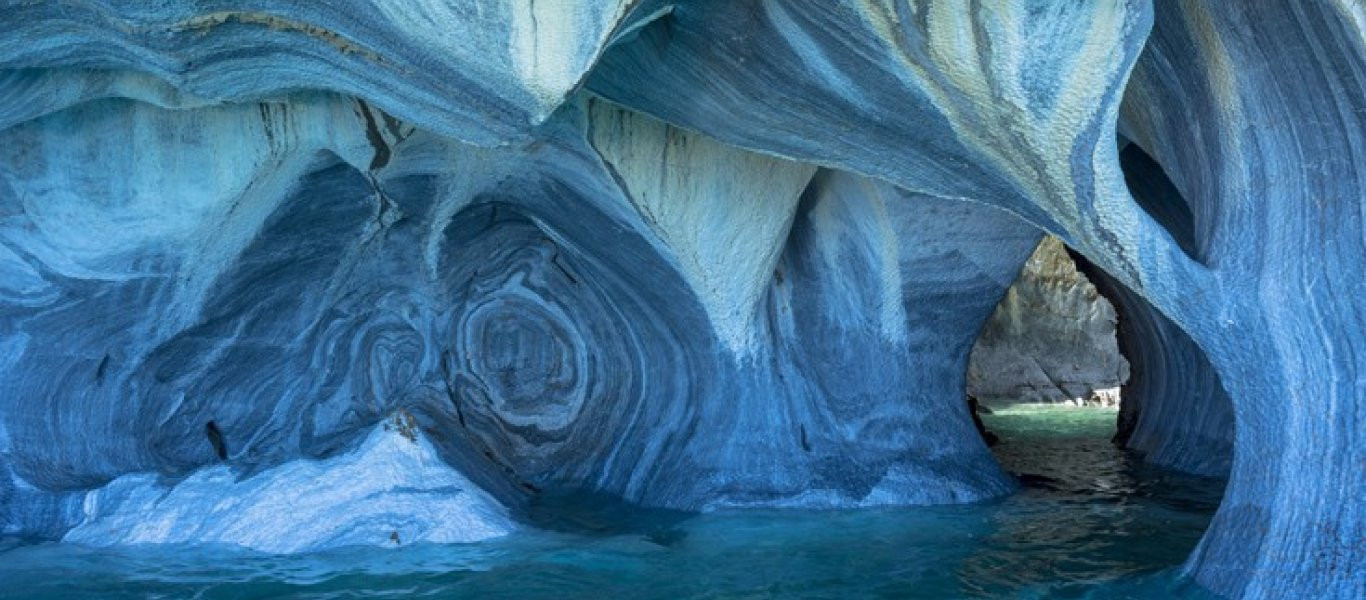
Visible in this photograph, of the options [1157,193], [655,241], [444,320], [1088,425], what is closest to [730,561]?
[655,241]

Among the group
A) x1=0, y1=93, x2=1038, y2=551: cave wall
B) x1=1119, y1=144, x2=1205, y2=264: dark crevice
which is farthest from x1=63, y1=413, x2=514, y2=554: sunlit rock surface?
x1=1119, y1=144, x2=1205, y2=264: dark crevice

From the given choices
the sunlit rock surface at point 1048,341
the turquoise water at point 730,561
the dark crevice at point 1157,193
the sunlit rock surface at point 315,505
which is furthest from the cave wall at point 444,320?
the sunlit rock surface at point 1048,341

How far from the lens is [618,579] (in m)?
5.27

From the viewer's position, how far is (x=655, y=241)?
6988 millimetres

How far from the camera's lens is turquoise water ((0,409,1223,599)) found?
505 cm

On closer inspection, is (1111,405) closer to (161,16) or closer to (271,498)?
(271,498)

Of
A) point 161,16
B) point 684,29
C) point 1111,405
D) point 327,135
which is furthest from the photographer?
point 1111,405

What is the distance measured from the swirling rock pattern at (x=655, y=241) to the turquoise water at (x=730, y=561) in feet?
1.18

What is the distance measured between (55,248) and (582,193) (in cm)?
287

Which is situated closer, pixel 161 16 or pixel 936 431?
pixel 161 16

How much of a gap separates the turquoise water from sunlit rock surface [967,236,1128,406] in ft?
Answer: 35.8

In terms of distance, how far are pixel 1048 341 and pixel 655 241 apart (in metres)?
12.5

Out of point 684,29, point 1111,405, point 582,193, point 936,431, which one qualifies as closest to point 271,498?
point 582,193

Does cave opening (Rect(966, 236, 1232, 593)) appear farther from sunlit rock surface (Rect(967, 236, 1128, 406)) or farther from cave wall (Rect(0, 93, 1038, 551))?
cave wall (Rect(0, 93, 1038, 551))
